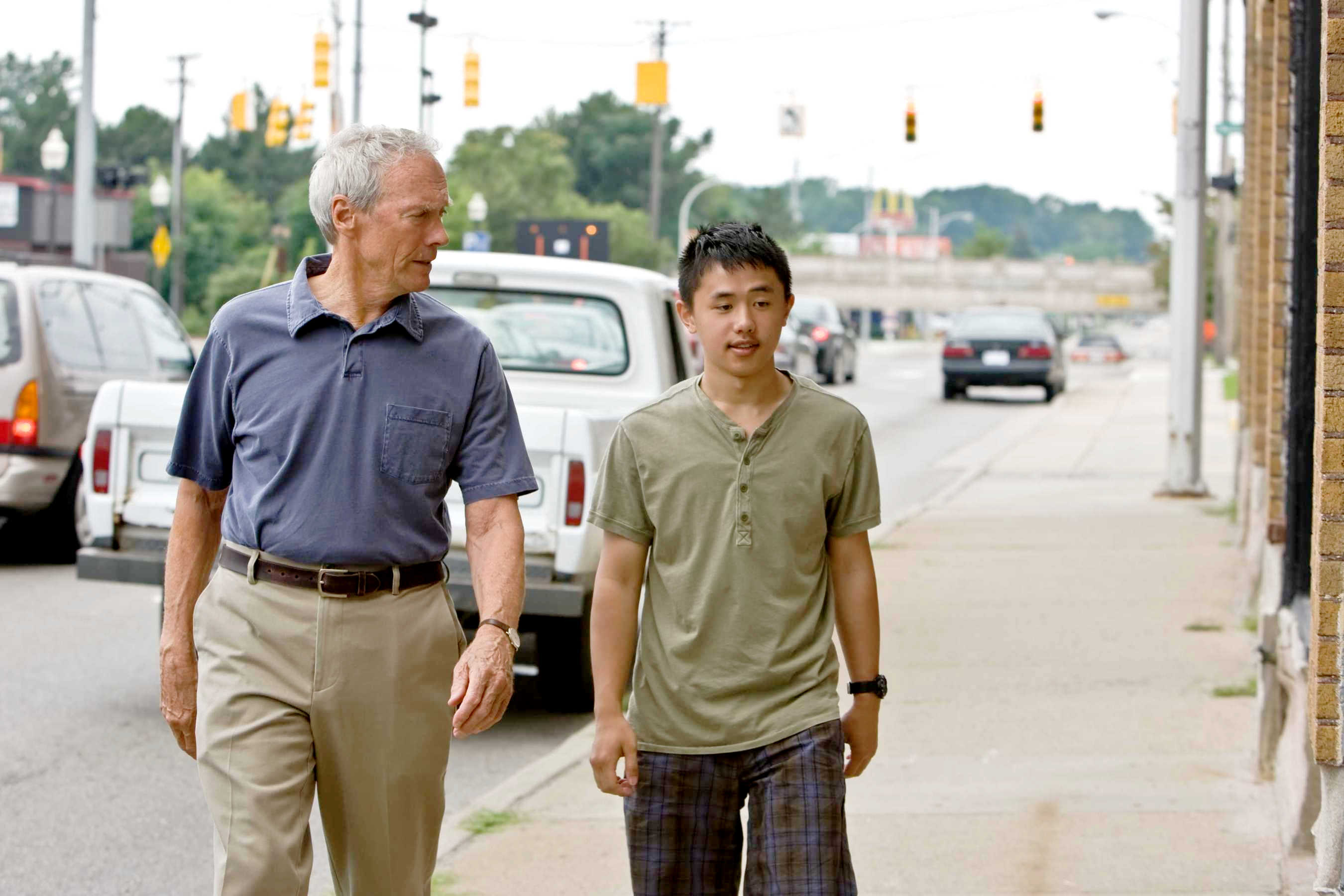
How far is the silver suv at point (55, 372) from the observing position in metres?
11.4

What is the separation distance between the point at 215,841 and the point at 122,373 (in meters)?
9.12

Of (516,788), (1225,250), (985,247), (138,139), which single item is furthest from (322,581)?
(985,247)

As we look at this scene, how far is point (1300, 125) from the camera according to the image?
633cm

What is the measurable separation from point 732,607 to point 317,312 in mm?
958

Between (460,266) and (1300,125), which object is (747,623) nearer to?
(1300,125)

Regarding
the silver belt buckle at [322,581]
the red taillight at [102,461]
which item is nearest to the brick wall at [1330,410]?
the silver belt buckle at [322,581]

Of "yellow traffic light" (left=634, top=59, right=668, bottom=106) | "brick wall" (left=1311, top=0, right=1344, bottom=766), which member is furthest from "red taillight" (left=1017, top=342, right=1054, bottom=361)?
"brick wall" (left=1311, top=0, right=1344, bottom=766)

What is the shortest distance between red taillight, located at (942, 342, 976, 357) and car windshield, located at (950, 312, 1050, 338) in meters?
0.14

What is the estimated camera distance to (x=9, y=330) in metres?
11.5

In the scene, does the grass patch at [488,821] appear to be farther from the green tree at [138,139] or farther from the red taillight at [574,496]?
the green tree at [138,139]

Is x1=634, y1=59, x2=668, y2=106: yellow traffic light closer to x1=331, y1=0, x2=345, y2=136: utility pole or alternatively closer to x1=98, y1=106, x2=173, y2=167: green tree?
x1=331, y1=0, x2=345, y2=136: utility pole

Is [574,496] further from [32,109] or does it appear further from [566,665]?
[32,109]

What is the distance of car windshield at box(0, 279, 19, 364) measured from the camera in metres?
11.4

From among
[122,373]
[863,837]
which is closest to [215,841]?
[863,837]
